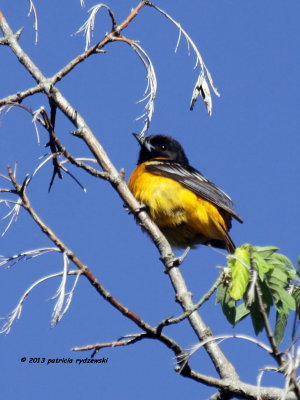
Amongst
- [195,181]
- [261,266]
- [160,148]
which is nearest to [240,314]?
[261,266]

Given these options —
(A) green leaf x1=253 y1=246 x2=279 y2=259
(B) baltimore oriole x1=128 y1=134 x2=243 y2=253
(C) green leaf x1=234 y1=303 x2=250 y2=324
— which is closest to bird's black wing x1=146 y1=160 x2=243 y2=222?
(B) baltimore oriole x1=128 y1=134 x2=243 y2=253

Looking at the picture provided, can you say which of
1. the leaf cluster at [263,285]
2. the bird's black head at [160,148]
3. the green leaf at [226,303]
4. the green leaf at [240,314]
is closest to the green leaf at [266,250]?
the leaf cluster at [263,285]

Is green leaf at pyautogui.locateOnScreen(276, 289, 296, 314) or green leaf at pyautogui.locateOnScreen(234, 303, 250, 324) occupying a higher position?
green leaf at pyautogui.locateOnScreen(234, 303, 250, 324)

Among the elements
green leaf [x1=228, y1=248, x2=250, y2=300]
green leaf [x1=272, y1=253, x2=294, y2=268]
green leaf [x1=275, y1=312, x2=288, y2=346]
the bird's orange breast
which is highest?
the bird's orange breast

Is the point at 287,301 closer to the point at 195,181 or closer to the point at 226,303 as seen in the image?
the point at 226,303

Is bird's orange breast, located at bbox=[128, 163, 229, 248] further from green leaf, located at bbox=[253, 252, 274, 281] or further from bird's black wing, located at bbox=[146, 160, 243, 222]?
green leaf, located at bbox=[253, 252, 274, 281]

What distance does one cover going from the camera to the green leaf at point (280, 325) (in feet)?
9.75

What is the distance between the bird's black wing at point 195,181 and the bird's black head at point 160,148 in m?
0.62

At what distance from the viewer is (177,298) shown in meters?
3.39

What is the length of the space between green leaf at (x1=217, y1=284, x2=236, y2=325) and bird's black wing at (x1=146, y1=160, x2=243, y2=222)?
2.68 meters

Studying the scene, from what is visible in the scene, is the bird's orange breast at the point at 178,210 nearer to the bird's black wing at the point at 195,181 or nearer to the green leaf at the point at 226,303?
the bird's black wing at the point at 195,181

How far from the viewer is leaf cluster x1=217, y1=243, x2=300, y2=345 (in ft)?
8.77

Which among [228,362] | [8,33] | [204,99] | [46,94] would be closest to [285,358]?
[228,362]

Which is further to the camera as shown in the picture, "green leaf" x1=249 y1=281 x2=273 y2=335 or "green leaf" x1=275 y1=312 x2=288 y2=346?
"green leaf" x1=275 y1=312 x2=288 y2=346
